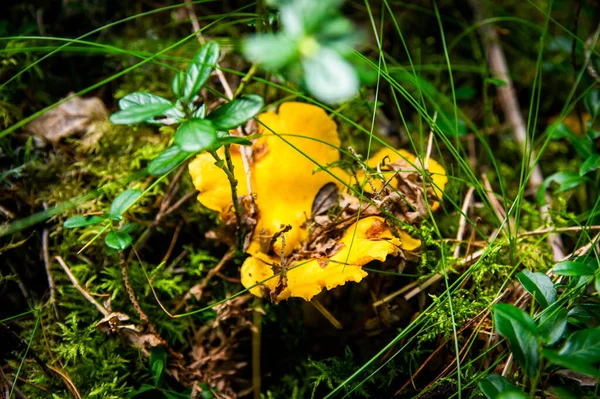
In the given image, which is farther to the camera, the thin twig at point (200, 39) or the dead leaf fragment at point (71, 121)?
the dead leaf fragment at point (71, 121)

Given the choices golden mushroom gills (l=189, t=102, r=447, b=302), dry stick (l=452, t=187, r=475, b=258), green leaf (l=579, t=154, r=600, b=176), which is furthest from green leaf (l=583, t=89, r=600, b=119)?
golden mushroom gills (l=189, t=102, r=447, b=302)

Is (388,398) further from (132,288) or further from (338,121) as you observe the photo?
(338,121)

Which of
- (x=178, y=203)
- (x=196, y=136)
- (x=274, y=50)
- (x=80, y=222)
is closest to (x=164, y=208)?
(x=178, y=203)

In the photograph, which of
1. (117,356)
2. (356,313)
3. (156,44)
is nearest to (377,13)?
(156,44)

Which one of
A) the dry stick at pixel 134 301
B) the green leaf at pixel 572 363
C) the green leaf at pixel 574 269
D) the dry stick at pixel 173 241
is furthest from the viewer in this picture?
the dry stick at pixel 173 241

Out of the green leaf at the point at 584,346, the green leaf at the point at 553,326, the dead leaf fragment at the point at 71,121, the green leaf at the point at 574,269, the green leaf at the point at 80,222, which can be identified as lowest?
the green leaf at the point at 553,326

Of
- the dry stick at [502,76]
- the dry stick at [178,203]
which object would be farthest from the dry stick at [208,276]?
the dry stick at [502,76]

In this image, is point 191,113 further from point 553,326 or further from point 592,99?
point 592,99

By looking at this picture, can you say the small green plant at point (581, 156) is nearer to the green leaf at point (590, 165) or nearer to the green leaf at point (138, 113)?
the green leaf at point (590, 165)
